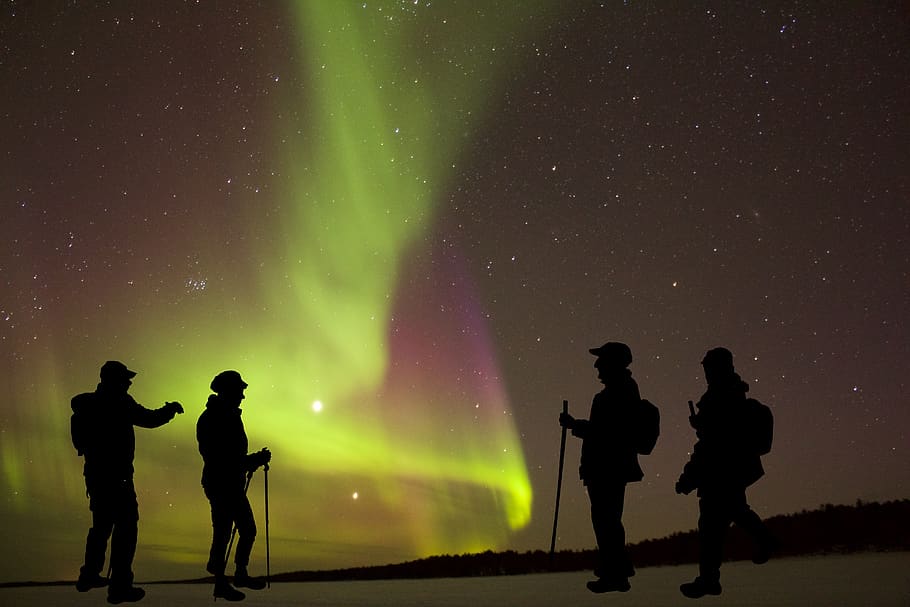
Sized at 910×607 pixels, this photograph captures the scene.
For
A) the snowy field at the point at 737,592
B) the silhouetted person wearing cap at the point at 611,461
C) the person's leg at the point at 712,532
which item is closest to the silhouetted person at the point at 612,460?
the silhouetted person wearing cap at the point at 611,461

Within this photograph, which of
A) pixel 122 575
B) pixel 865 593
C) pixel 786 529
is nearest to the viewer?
pixel 865 593

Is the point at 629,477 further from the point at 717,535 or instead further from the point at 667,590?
the point at 667,590

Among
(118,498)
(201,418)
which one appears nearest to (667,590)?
(201,418)

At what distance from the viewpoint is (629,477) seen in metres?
6.18

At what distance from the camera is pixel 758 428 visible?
582cm

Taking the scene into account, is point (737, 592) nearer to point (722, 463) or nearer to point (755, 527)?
point (755, 527)

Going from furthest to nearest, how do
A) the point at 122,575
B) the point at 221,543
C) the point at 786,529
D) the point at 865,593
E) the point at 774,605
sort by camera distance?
the point at 786,529 < the point at 221,543 < the point at 122,575 < the point at 865,593 < the point at 774,605

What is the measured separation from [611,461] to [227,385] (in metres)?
4.26

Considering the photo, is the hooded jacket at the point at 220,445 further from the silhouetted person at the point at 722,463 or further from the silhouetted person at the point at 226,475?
the silhouetted person at the point at 722,463

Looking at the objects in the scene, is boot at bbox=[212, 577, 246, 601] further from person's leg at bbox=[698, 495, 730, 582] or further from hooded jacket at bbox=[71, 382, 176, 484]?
person's leg at bbox=[698, 495, 730, 582]


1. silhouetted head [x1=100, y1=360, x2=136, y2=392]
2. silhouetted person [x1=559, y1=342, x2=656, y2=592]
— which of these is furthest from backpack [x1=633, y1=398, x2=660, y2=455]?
silhouetted head [x1=100, y1=360, x2=136, y2=392]

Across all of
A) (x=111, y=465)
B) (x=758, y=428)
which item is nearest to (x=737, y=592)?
(x=758, y=428)

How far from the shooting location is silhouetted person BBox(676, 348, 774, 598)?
570 centimetres

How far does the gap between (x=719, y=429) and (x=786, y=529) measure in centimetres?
853
